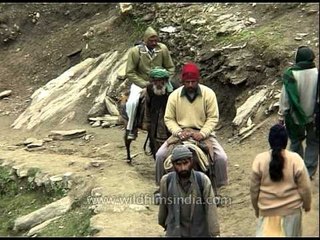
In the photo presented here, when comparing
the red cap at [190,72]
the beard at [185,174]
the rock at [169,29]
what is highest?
the red cap at [190,72]

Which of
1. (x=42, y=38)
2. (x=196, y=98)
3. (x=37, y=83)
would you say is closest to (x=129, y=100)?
(x=196, y=98)

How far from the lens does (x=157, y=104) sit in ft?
34.7

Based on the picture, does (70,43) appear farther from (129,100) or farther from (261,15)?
(129,100)

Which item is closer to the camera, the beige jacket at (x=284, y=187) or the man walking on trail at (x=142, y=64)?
the beige jacket at (x=284, y=187)

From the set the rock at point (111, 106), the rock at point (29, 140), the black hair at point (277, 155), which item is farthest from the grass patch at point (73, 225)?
the rock at point (111, 106)

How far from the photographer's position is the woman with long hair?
21.2ft

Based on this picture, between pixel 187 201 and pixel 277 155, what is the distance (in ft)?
3.88

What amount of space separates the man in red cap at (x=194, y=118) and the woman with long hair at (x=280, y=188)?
262cm

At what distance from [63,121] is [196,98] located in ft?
22.9

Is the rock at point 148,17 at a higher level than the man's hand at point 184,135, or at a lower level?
lower

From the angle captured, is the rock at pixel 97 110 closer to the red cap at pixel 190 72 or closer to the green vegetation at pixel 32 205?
→ the green vegetation at pixel 32 205

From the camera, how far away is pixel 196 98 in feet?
30.7

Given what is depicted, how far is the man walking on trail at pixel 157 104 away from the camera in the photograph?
34.0 ft

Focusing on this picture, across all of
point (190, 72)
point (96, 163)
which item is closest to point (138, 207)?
point (190, 72)
